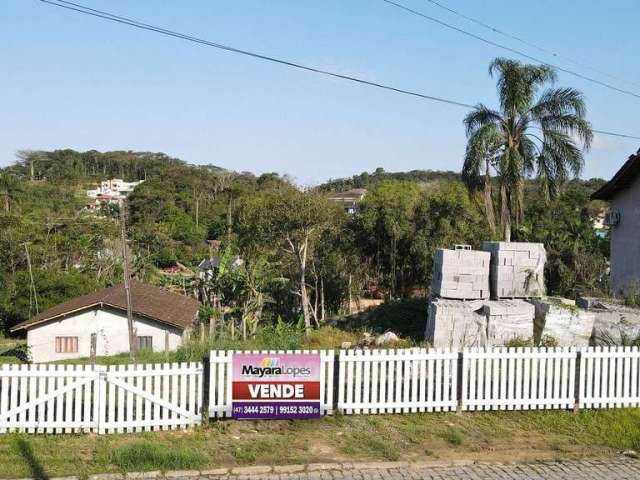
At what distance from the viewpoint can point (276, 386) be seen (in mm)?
9062

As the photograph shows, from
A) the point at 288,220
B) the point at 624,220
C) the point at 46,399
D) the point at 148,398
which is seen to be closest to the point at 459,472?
the point at 148,398

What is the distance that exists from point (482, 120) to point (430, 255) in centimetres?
1306

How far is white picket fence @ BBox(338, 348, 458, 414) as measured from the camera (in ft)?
30.7

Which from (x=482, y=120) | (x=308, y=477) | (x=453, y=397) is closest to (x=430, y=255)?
(x=482, y=120)

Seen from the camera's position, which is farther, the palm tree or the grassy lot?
the palm tree

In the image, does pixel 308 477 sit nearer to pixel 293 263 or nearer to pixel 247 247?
pixel 247 247

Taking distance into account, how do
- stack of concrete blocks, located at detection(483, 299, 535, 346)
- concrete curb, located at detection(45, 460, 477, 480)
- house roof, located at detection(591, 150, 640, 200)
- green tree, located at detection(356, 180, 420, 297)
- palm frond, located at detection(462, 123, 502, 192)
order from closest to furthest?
concrete curb, located at detection(45, 460, 477, 480), stack of concrete blocks, located at detection(483, 299, 535, 346), palm frond, located at detection(462, 123, 502, 192), house roof, located at detection(591, 150, 640, 200), green tree, located at detection(356, 180, 420, 297)

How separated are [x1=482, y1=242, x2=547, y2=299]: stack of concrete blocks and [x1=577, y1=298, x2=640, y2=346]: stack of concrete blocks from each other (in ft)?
3.71

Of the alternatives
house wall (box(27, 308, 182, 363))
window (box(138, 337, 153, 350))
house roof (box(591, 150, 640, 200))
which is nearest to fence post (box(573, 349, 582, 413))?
house roof (box(591, 150, 640, 200))

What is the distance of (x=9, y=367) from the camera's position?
8.62 metres

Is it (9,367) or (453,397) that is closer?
(9,367)

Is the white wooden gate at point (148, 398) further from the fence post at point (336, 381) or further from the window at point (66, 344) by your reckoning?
the window at point (66, 344)

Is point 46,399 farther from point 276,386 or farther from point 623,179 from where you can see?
point 623,179

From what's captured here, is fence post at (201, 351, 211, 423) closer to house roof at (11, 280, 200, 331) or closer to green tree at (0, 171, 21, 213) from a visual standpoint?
house roof at (11, 280, 200, 331)
